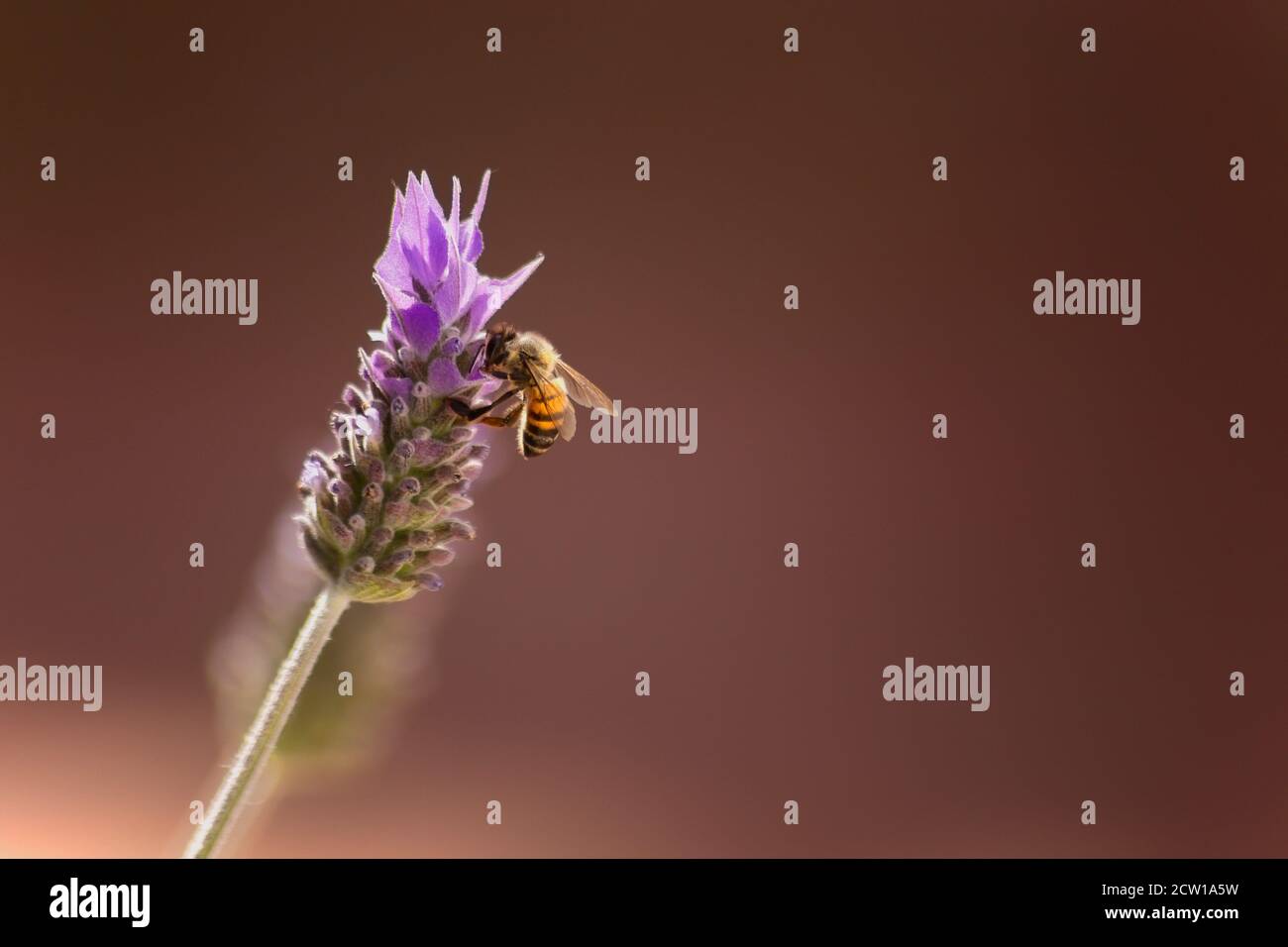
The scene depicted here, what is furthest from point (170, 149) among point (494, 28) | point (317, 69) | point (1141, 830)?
point (1141, 830)

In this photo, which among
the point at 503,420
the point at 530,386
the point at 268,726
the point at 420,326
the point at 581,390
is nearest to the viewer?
the point at 268,726

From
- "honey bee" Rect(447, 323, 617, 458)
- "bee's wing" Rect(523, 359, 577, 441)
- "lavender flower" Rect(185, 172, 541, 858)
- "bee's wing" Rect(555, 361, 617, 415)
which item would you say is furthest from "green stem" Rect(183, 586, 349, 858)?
"bee's wing" Rect(555, 361, 617, 415)

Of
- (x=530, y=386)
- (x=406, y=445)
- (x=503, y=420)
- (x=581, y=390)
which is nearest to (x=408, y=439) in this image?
(x=406, y=445)

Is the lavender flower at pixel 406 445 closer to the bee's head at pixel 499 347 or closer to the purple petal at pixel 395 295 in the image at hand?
the purple petal at pixel 395 295

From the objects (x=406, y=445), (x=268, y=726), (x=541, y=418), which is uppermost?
(x=541, y=418)

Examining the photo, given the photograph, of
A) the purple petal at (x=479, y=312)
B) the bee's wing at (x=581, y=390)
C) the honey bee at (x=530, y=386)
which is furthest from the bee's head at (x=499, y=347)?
the bee's wing at (x=581, y=390)

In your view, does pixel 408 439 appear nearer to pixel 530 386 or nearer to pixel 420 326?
pixel 420 326

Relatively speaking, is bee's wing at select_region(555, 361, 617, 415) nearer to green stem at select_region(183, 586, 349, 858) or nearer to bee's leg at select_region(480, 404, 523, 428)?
bee's leg at select_region(480, 404, 523, 428)
